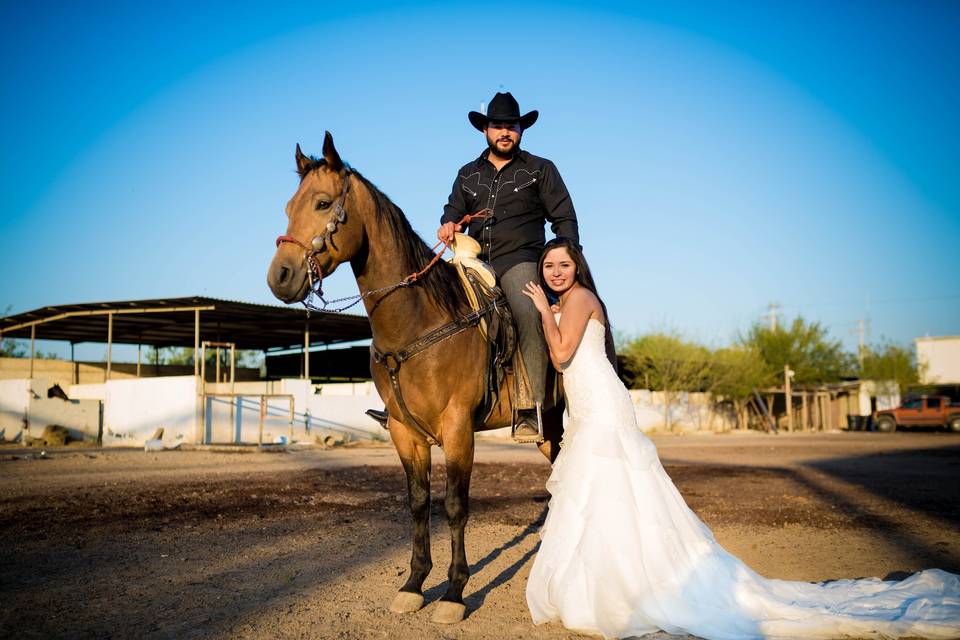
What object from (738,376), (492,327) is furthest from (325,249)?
(738,376)

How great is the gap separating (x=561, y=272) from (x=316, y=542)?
3.55 meters

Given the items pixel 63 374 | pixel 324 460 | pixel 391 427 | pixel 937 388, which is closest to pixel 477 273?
pixel 391 427

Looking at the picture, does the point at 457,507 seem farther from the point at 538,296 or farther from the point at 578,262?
the point at 578,262

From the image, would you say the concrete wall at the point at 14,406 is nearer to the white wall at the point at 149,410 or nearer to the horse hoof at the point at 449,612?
the white wall at the point at 149,410

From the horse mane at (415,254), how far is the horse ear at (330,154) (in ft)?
0.23

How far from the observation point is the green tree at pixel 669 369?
3822 centimetres

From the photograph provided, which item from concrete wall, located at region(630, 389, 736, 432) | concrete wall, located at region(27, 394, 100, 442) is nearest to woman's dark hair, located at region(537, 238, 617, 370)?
concrete wall, located at region(27, 394, 100, 442)

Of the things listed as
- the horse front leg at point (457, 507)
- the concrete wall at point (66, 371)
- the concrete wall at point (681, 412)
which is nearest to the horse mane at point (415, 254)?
the horse front leg at point (457, 507)

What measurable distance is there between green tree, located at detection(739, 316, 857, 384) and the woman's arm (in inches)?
1767

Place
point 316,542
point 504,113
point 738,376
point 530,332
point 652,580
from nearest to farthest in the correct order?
point 652,580 → point 530,332 → point 504,113 → point 316,542 → point 738,376

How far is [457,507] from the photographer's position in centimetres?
436

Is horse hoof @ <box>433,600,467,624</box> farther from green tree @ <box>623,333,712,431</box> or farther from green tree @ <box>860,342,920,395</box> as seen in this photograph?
green tree @ <box>860,342,920,395</box>

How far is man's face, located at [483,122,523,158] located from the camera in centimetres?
525

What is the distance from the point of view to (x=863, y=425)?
4409cm
